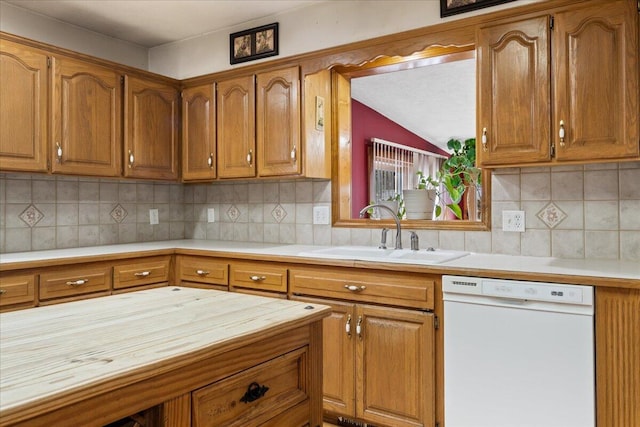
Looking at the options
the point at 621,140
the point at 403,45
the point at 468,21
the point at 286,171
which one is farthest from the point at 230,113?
the point at 621,140

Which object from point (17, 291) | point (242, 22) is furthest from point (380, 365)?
point (242, 22)

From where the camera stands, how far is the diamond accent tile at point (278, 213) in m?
3.33

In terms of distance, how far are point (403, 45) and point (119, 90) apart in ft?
6.02

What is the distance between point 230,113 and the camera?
318 centimetres

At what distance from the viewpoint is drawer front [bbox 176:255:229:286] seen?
9.39 ft

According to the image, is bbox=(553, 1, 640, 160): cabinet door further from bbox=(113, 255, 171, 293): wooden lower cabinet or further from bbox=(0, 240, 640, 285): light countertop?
bbox=(113, 255, 171, 293): wooden lower cabinet

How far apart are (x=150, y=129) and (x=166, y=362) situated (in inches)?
107

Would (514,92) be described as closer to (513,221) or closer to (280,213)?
(513,221)

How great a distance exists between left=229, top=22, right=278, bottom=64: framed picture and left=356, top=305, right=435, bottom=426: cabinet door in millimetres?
1884

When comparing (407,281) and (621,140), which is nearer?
(621,140)

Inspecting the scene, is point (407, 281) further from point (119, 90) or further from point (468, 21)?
point (119, 90)

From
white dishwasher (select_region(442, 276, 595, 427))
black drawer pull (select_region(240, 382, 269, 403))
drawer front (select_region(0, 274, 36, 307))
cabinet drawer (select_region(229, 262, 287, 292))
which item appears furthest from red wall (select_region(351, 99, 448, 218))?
black drawer pull (select_region(240, 382, 269, 403))

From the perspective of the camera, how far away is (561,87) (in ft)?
6.85

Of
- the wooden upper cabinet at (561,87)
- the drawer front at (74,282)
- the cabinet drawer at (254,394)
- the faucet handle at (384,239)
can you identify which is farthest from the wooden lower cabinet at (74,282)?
the wooden upper cabinet at (561,87)
